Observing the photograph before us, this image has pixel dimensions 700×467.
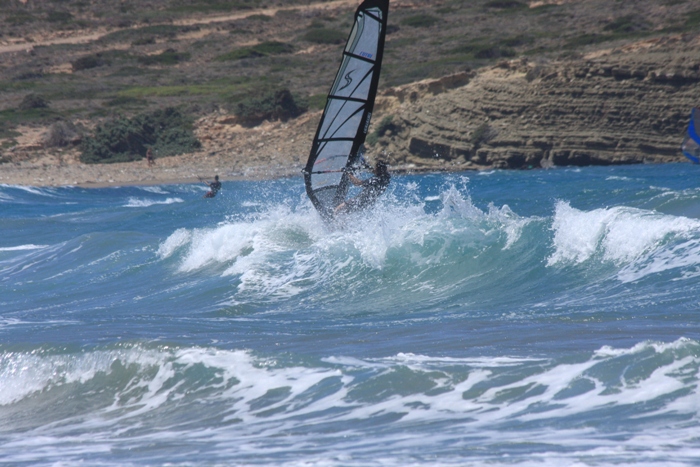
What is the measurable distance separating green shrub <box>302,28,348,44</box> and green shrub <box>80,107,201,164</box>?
66.0 feet

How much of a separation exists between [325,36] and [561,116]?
29.6m

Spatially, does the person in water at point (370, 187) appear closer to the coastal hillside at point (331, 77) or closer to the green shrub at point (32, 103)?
the coastal hillside at point (331, 77)

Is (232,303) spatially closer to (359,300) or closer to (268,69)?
(359,300)

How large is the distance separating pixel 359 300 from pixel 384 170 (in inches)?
110

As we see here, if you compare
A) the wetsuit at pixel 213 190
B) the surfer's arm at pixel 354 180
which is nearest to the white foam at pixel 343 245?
the surfer's arm at pixel 354 180

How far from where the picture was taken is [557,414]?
4.31m

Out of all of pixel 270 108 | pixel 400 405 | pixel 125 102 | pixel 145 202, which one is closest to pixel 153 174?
pixel 145 202

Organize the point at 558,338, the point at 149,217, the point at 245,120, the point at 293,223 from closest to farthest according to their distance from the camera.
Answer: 1. the point at 558,338
2. the point at 293,223
3. the point at 149,217
4. the point at 245,120

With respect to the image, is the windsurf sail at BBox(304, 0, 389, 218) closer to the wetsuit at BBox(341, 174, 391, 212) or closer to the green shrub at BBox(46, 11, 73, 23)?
the wetsuit at BBox(341, 174, 391, 212)

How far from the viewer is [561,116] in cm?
2673

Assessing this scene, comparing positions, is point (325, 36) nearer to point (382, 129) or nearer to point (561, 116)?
point (382, 129)

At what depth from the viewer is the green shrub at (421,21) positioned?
55.7 m

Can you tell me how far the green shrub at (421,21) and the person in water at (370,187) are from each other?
4659 cm

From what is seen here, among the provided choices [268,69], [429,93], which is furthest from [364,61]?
[268,69]
